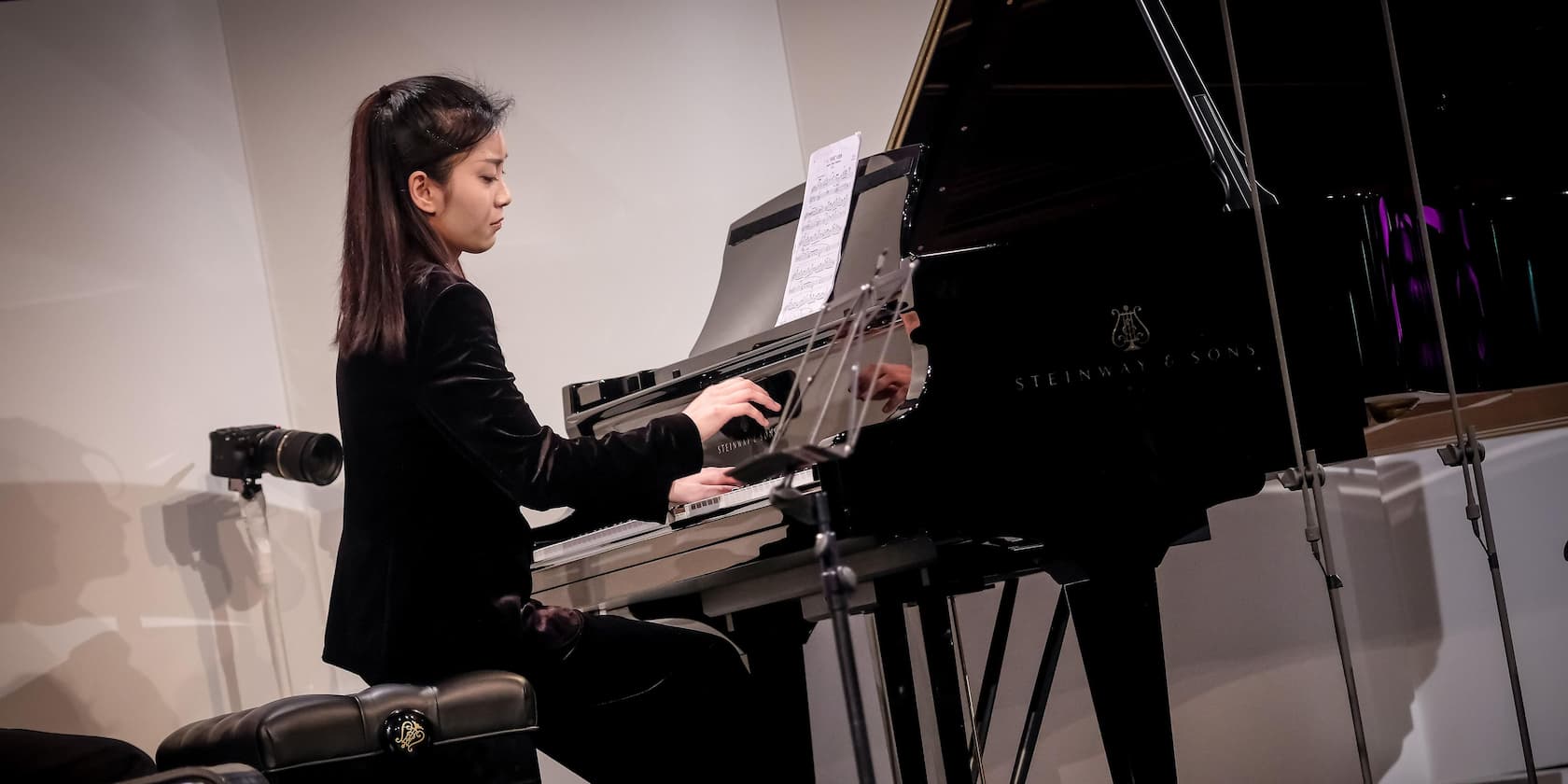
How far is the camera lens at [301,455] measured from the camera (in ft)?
11.0

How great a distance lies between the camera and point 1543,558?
134 inches

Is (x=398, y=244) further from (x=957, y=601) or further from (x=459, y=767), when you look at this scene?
(x=957, y=601)

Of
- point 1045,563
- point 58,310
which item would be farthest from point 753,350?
point 58,310

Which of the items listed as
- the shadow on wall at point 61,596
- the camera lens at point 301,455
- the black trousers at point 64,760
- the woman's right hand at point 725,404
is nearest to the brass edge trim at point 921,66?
the woman's right hand at point 725,404

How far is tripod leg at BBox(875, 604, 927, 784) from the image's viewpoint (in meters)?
2.08

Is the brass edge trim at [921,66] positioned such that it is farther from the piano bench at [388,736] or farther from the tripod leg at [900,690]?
the piano bench at [388,736]

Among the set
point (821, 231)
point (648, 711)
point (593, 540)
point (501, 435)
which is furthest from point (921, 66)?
point (648, 711)

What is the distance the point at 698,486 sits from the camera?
214cm

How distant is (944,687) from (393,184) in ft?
3.89

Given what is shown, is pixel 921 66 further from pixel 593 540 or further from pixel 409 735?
pixel 409 735

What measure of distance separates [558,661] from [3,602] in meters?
2.01

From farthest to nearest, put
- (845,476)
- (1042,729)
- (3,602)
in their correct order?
1. (1042,729)
2. (3,602)
3. (845,476)

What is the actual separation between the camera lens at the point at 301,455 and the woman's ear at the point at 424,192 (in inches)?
57.8

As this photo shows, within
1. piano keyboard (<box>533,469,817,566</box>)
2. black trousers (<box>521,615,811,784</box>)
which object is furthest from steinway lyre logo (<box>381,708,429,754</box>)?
piano keyboard (<box>533,469,817,566</box>)
